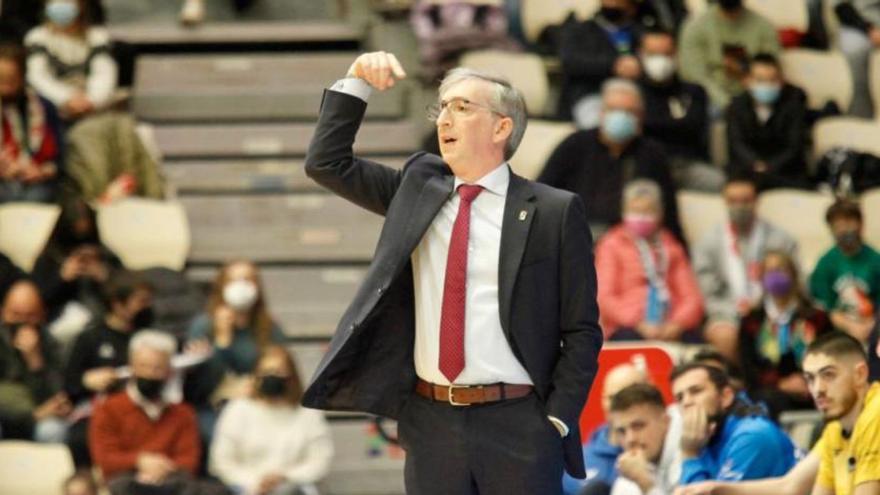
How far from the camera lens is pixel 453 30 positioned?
1237 cm

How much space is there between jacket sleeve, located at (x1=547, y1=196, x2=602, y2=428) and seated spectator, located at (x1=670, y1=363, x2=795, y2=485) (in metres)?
2.05

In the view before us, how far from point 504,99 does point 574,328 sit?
59 cm

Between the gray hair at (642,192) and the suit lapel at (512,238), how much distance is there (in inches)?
202

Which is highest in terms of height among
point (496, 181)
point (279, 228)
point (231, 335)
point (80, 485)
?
point (496, 181)

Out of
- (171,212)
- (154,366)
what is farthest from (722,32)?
(154,366)

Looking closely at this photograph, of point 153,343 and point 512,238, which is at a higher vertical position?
point 512,238

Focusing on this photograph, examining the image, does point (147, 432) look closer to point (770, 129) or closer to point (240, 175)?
point (240, 175)

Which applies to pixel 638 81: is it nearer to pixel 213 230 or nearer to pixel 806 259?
pixel 806 259

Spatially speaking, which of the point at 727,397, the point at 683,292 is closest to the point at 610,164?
the point at 683,292

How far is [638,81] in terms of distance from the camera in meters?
12.2

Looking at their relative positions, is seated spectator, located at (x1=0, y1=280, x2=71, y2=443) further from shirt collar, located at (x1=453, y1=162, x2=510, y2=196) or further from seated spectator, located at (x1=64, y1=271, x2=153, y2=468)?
shirt collar, located at (x1=453, y1=162, x2=510, y2=196)

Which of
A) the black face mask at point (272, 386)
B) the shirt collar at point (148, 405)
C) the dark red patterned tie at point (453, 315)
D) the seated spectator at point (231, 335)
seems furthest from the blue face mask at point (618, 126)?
the dark red patterned tie at point (453, 315)

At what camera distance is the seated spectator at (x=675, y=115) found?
12.1 metres

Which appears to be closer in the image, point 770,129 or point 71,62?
point 71,62
